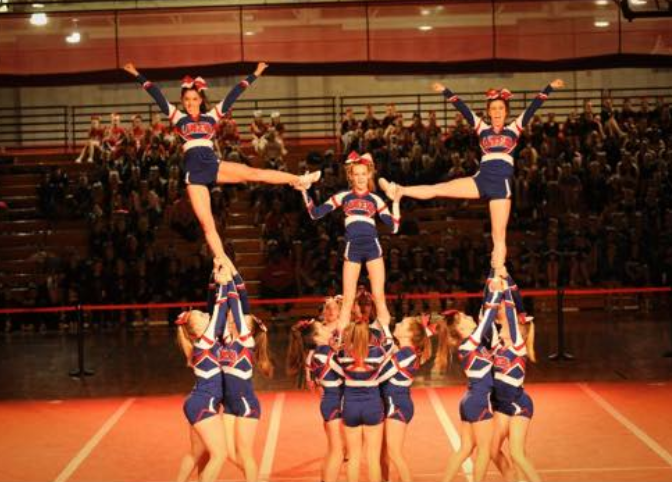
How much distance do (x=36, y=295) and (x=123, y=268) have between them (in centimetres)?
150

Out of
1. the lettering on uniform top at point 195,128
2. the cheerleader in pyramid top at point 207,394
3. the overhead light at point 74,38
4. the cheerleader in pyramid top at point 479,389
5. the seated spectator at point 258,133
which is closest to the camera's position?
the cheerleader in pyramid top at point 207,394

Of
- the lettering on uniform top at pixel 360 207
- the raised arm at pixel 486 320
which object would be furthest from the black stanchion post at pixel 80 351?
the raised arm at pixel 486 320

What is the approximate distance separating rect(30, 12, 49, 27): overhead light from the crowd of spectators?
2.73 m

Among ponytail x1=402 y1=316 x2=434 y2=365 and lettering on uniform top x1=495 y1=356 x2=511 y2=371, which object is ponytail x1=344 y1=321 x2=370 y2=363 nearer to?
ponytail x1=402 y1=316 x2=434 y2=365

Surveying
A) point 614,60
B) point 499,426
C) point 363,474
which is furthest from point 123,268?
point 499,426

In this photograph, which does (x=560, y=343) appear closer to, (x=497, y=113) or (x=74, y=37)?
(x=497, y=113)

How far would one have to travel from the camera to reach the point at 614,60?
63.0ft

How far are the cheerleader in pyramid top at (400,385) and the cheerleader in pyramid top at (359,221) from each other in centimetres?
47

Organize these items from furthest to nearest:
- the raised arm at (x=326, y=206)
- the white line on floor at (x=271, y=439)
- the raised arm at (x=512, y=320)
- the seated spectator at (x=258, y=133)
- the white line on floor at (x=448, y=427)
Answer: the seated spectator at (x=258, y=133), the white line on floor at (x=448, y=427), the white line on floor at (x=271, y=439), the raised arm at (x=326, y=206), the raised arm at (x=512, y=320)

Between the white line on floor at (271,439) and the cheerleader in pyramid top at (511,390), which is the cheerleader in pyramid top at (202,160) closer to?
the cheerleader in pyramid top at (511,390)

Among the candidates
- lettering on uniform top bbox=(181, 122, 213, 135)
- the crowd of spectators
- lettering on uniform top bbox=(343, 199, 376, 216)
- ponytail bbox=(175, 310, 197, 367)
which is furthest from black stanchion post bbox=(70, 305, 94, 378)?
lettering on uniform top bbox=(343, 199, 376, 216)

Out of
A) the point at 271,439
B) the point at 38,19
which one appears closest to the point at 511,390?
the point at 271,439

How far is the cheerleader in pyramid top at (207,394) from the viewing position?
28.9 feet

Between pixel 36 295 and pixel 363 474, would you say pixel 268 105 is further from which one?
pixel 363 474
